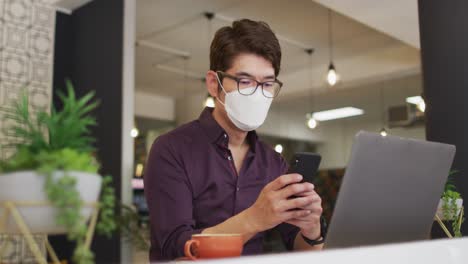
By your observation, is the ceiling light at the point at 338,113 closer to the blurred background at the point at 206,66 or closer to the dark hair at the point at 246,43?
the blurred background at the point at 206,66

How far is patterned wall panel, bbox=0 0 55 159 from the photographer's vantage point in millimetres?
3938

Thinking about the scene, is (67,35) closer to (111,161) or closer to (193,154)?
(111,161)

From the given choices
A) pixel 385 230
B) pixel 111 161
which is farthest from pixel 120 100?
pixel 385 230

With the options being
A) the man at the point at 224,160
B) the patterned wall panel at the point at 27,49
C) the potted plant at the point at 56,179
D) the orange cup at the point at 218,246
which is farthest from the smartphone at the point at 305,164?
the patterned wall panel at the point at 27,49

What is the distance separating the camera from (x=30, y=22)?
413 cm

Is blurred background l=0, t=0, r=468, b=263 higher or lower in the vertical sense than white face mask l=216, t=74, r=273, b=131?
higher

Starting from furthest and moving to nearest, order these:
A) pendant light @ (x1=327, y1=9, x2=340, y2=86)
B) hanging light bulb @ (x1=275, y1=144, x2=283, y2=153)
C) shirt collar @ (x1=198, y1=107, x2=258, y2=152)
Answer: hanging light bulb @ (x1=275, y1=144, x2=283, y2=153), pendant light @ (x1=327, y1=9, x2=340, y2=86), shirt collar @ (x1=198, y1=107, x2=258, y2=152)

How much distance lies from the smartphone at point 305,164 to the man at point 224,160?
7.1 inches

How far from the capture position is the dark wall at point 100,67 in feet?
14.0

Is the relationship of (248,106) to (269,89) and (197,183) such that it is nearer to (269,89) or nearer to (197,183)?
(269,89)

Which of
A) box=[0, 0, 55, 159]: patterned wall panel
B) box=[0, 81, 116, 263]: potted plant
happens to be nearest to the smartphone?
box=[0, 81, 116, 263]: potted plant

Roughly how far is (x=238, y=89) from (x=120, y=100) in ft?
8.93

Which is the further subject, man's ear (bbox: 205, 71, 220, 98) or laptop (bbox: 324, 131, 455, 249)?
man's ear (bbox: 205, 71, 220, 98)

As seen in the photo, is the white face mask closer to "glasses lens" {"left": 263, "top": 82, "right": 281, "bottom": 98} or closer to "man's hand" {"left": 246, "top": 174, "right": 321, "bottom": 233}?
"glasses lens" {"left": 263, "top": 82, "right": 281, "bottom": 98}
